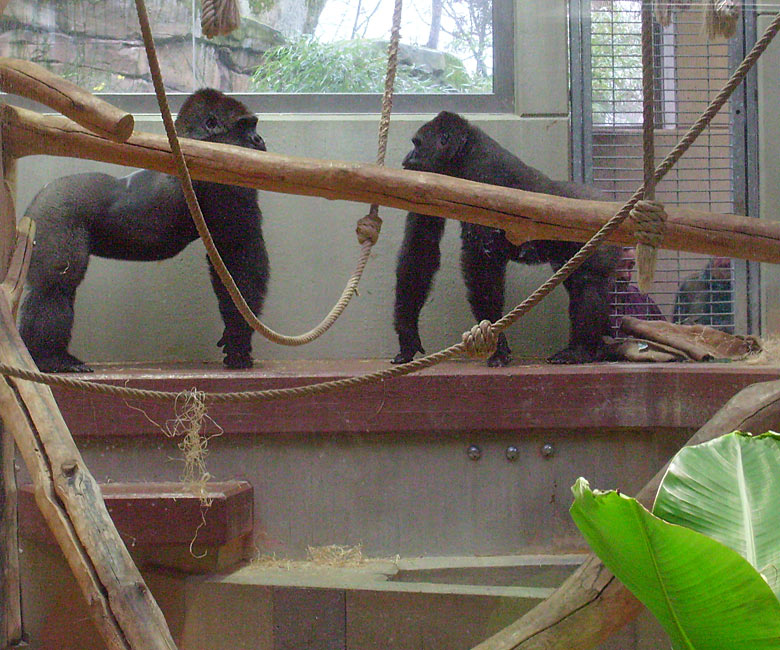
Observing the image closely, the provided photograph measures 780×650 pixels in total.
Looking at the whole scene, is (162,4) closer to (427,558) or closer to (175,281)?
(175,281)

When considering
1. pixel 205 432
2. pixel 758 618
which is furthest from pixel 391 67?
pixel 758 618

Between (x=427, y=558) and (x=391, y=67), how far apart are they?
157 centimetres

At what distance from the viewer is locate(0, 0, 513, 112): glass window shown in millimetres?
3928

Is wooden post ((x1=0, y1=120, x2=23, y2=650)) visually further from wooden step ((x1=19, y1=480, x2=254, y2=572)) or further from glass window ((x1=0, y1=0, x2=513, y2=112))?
glass window ((x1=0, y1=0, x2=513, y2=112))

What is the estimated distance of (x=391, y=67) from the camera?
240 centimetres

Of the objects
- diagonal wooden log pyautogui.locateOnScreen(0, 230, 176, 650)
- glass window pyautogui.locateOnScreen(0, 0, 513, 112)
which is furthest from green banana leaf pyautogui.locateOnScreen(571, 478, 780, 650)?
glass window pyautogui.locateOnScreen(0, 0, 513, 112)

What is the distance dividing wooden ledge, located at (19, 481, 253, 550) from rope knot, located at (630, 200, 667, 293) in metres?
1.39

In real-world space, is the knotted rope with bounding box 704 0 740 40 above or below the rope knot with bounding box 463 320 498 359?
above

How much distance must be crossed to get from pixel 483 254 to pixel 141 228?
1.40 meters

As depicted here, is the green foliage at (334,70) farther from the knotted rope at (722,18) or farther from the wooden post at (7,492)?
the wooden post at (7,492)

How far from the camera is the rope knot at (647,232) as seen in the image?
1.76 meters

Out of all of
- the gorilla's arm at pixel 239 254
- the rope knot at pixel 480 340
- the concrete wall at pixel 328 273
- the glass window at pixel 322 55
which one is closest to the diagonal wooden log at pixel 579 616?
the rope knot at pixel 480 340

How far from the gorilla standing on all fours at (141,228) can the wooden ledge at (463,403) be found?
0.57m

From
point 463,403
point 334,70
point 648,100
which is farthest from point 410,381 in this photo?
point 334,70
